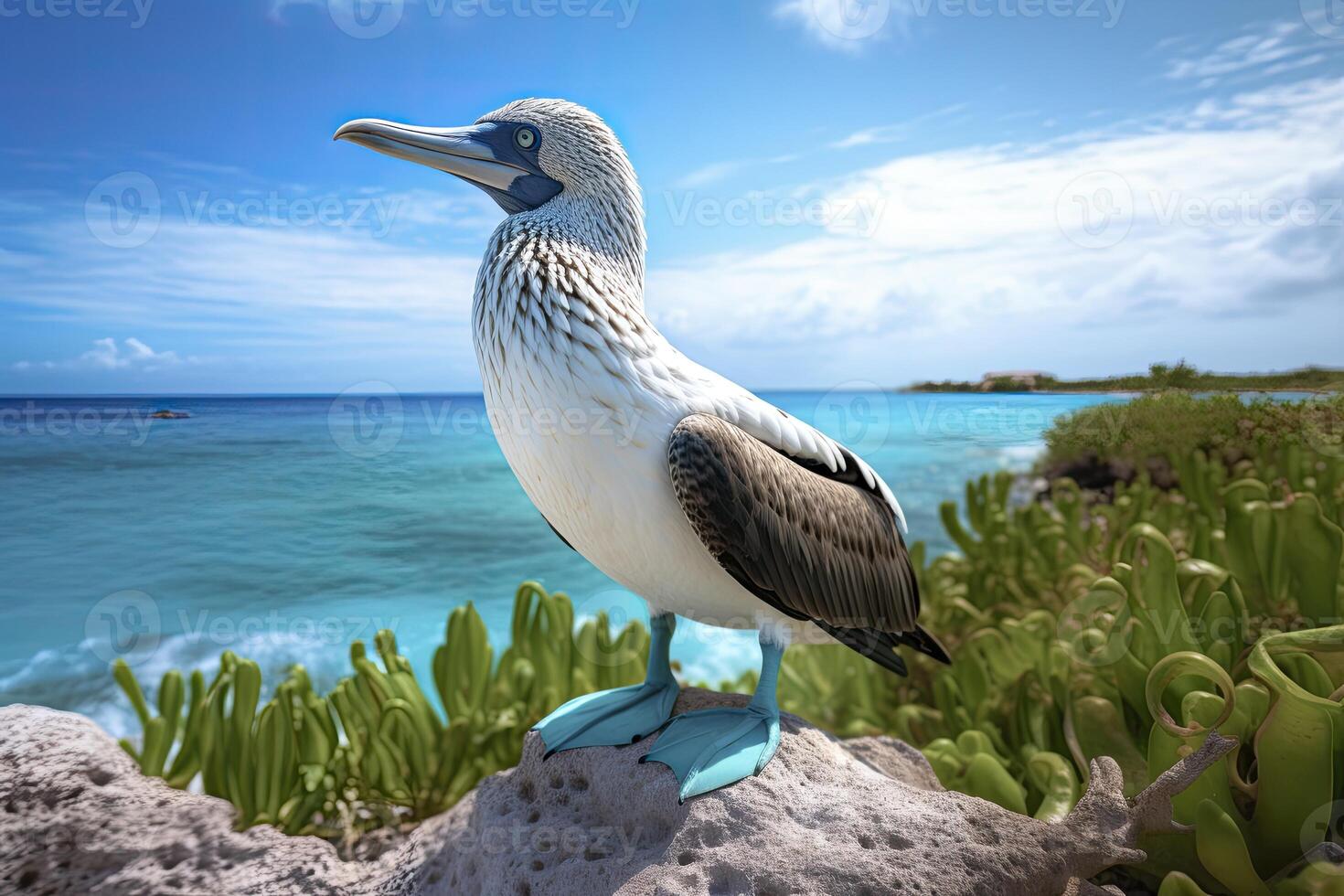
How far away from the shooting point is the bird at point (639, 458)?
5.29 feet

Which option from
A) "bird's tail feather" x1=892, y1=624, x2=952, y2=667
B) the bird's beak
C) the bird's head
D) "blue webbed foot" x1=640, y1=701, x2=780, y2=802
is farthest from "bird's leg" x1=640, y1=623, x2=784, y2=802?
the bird's beak

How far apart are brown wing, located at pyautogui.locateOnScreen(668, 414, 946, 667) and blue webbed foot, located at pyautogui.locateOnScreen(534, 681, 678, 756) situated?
0.44 metres

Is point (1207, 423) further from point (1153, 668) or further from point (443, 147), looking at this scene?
point (443, 147)

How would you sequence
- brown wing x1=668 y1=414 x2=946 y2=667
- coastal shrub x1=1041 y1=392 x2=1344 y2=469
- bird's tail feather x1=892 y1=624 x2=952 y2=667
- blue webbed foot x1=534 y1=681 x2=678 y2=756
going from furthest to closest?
coastal shrub x1=1041 y1=392 x2=1344 y2=469, bird's tail feather x1=892 y1=624 x2=952 y2=667, blue webbed foot x1=534 y1=681 x2=678 y2=756, brown wing x1=668 y1=414 x2=946 y2=667

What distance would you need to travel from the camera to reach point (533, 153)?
6.07ft

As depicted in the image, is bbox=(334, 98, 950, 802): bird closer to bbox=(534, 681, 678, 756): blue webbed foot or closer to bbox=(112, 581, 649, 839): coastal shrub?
bbox=(534, 681, 678, 756): blue webbed foot

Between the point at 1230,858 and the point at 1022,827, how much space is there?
0.34 meters

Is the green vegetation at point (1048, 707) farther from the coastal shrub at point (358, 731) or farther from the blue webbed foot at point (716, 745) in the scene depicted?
the blue webbed foot at point (716, 745)

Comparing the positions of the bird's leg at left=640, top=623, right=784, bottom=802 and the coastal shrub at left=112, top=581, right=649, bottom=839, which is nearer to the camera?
the bird's leg at left=640, top=623, right=784, bottom=802

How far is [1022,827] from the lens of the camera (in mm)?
1457

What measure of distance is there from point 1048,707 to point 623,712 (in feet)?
4.62

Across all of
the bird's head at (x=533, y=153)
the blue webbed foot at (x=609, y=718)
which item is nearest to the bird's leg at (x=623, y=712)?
the blue webbed foot at (x=609, y=718)

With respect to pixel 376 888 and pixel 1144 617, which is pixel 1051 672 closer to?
pixel 1144 617

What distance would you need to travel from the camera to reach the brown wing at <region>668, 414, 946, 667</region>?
158 centimetres
